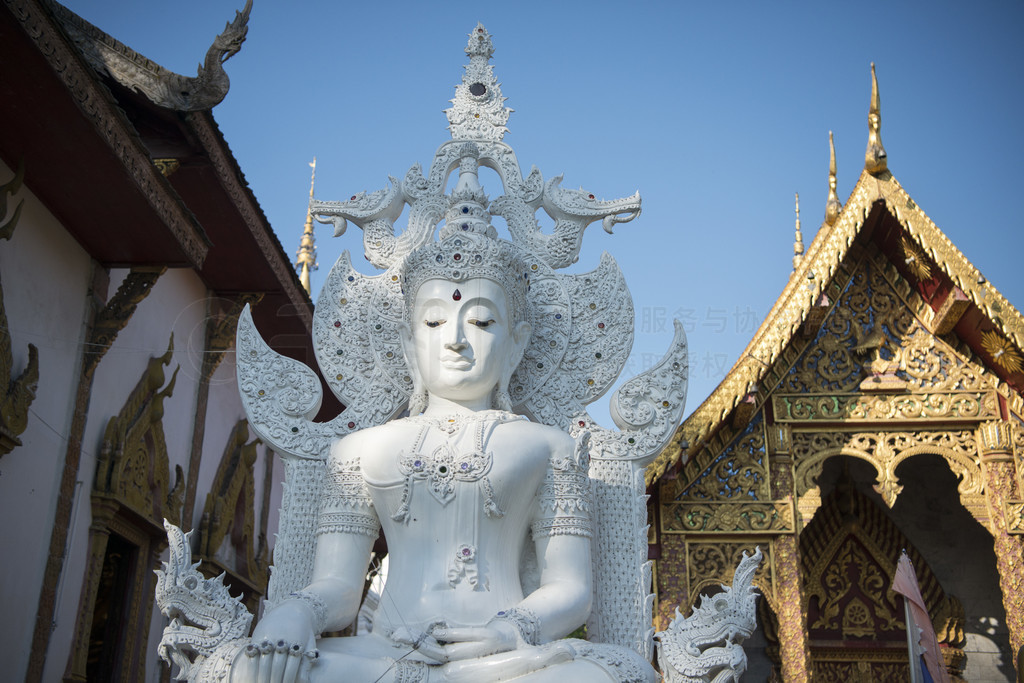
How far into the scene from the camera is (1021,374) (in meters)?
6.48

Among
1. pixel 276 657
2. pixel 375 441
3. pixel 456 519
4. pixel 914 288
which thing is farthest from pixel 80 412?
pixel 914 288

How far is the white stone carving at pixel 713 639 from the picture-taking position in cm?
372

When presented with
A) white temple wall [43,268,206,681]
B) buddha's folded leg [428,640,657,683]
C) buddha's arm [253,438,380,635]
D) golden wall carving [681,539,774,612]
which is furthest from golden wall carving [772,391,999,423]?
white temple wall [43,268,206,681]

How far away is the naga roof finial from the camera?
4996 millimetres

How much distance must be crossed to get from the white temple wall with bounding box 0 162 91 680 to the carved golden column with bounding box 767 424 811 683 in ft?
13.2

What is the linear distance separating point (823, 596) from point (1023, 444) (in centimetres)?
175

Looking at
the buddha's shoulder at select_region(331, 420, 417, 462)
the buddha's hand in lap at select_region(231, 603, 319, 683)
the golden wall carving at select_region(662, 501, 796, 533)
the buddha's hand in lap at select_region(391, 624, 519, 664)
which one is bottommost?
the buddha's hand in lap at select_region(231, 603, 319, 683)

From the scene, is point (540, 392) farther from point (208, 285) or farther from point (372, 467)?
point (208, 285)

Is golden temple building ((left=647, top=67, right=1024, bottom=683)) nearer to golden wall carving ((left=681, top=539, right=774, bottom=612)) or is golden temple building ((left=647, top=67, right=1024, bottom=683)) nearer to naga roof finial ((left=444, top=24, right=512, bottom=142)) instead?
golden wall carving ((left=681, top=539, right=774, bottom=612))

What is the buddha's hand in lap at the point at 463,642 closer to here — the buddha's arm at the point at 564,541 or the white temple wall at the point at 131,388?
the buddha's arm at the point at 564,541

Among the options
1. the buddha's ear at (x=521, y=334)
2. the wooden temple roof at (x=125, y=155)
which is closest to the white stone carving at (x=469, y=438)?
the buddha's ear at (x=521, y=334)

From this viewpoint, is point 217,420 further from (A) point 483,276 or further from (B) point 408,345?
(A) point 483,276

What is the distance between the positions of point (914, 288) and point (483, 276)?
3.71m

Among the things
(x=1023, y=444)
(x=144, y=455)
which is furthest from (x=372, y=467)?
(x=1023, y=444)
